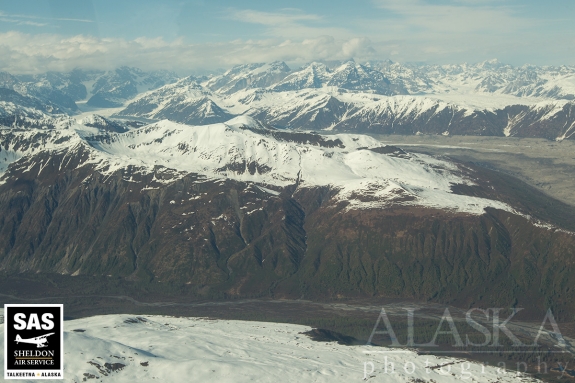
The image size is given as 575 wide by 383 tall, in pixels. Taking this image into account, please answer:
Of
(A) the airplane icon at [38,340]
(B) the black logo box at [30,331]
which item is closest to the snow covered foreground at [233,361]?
(B) the black logo box at [30,331]

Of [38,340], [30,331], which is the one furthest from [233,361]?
[30,331]

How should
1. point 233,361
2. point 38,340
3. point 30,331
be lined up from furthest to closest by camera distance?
point 233,361 < point 38,340 < point 30,331

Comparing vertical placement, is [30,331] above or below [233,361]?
above

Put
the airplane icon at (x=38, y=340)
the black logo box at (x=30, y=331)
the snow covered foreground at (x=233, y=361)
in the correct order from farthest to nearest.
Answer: the snow covered foreground at (x=233, y=361) < the airplane icon at (x=38, y=340) < the black logo box at (x=30, y=331)

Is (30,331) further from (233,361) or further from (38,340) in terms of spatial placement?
(233,361)

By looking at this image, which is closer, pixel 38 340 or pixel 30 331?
pixel 30 331

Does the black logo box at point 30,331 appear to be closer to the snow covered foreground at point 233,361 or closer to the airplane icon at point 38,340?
the airplane icon at point 38,340

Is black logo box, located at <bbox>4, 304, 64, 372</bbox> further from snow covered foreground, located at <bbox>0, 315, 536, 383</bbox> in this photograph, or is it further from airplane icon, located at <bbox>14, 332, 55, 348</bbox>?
snow covered foreground, located at <bbox>0, 315, 536, 383</bbox>

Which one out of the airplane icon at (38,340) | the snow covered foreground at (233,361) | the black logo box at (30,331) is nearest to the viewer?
the black logo box at (30,331)

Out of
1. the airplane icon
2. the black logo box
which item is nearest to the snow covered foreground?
the black logo box
